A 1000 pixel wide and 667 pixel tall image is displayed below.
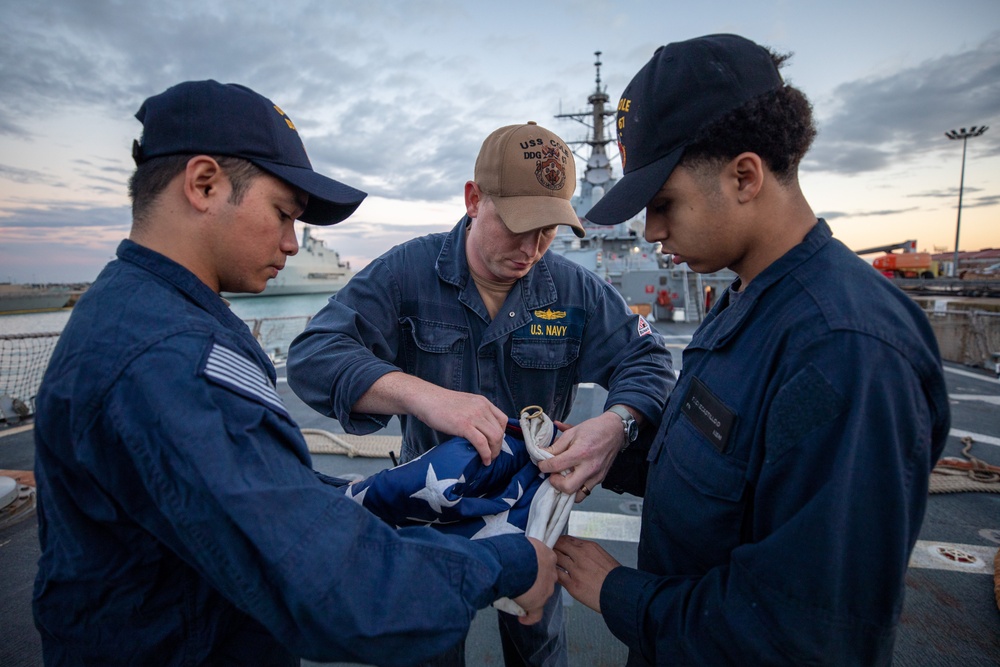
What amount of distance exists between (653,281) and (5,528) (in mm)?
16440

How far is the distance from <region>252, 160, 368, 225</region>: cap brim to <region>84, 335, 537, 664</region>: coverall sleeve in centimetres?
50

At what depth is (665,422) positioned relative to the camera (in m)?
1.49

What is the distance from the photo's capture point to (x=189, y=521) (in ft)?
2.87

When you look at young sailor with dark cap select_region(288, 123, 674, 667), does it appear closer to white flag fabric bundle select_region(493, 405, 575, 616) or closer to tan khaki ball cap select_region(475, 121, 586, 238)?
tan khaki ball cap select_region(475, 121, 586, 238)

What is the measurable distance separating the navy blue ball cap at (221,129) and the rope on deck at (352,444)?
369 centimetres

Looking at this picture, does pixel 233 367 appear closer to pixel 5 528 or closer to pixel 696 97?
pixel 696 97

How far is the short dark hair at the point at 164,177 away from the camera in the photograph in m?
1.16

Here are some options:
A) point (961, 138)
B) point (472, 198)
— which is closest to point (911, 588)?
point (472, 198)

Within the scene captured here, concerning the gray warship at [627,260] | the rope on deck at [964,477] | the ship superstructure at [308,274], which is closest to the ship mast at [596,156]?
the gray warship at [627,260]

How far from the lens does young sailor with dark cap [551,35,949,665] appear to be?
0.92 m

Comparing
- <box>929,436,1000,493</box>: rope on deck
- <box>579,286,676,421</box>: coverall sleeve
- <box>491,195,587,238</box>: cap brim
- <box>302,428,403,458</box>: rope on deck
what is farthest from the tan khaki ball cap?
<box>929,436,1000,493</box>: rope on deck

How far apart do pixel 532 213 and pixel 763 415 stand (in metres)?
1.16

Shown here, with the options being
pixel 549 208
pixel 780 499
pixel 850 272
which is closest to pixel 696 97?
pixel 850 272

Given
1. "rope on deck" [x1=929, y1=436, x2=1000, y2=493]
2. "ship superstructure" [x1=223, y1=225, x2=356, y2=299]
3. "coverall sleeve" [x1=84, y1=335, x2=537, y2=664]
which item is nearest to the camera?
"coverall sleeve" [x1=84, y1=335, x2=537, y2=664]
